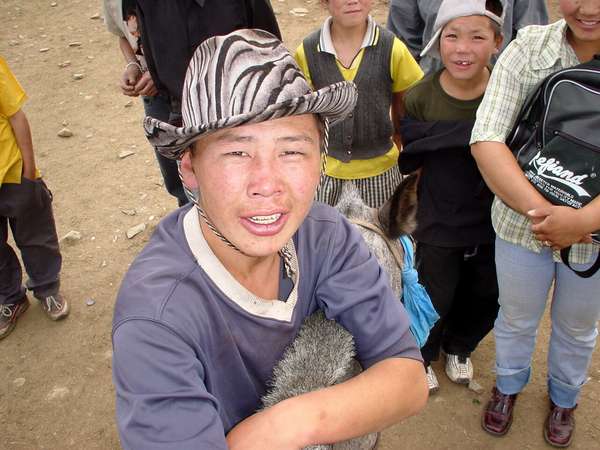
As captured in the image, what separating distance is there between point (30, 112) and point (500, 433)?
665 centimetres

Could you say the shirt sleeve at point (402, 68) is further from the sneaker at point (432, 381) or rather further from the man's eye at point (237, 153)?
the man's eye at point (237, 153)

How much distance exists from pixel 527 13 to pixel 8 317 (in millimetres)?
4151

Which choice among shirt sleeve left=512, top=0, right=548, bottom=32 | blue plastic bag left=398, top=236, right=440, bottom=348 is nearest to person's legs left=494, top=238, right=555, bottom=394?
blue plastic bag left=398, top=236, right=440, bottom=348

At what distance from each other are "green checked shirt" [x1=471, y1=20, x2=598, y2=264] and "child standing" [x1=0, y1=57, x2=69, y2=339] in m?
2.81

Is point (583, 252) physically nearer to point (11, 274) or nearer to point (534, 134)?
point (534, 134)

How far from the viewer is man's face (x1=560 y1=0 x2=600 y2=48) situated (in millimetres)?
1938

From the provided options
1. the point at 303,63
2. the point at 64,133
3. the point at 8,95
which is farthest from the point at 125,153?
the point at 303,63

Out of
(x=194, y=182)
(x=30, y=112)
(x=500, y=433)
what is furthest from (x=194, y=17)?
(x=30, y=112)

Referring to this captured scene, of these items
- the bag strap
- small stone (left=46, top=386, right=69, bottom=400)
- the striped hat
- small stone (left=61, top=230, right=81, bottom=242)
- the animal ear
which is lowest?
small stone (left=46, top=386, right=69, bottom=400)

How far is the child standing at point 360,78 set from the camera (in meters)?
3.03

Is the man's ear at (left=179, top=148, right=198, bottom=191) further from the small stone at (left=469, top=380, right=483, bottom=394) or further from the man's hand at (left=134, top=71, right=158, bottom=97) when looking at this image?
the small stone at (left=469, top=380, right=483, bottom=394)

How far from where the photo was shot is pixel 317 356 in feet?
4.20

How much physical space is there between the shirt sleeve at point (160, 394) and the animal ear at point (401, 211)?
1.01m

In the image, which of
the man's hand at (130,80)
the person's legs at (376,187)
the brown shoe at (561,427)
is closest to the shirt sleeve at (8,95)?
the man's hand at (130,80)
